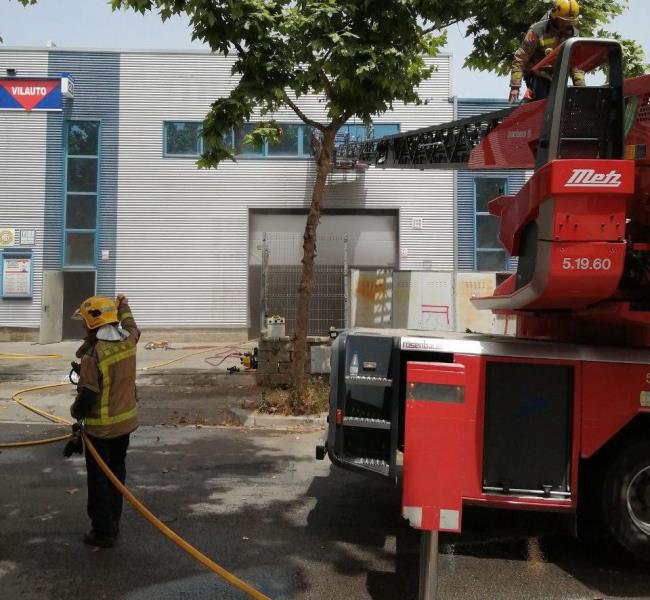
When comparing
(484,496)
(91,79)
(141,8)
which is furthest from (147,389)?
(91,79)

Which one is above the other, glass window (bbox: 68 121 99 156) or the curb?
A: glass window (bbox: 68 121 99 156)

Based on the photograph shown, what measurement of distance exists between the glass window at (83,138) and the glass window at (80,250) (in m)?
2.54

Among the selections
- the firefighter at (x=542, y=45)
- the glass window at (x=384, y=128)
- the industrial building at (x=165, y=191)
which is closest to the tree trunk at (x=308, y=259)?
the firefighter at (x=542, y=45)

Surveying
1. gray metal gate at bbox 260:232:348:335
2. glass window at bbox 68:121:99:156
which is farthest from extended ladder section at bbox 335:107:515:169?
glass window at bbox 68:121:99:156

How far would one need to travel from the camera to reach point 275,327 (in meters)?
11.3

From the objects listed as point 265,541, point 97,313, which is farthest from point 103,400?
point 265,541

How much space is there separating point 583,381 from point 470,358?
78 cm

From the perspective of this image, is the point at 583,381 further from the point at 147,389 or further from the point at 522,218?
the point at 147,389

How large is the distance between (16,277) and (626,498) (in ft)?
60.1

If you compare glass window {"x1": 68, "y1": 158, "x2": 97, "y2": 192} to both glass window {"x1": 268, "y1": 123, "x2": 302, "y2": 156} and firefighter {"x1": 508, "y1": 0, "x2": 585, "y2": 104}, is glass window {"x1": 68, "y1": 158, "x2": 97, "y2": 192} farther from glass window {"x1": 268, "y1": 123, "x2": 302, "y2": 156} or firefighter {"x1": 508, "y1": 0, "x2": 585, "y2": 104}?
firefighter {"x1": 508, "y1": 0, "x2": 585, "y2": 104}

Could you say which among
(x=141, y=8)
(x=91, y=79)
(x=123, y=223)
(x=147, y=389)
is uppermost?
(x=91, y=79)

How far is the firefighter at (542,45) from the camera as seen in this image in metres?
4.66

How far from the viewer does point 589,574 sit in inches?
171

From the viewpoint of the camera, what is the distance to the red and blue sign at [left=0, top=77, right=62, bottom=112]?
18750mm
